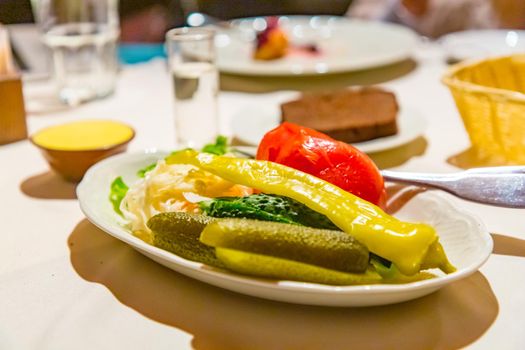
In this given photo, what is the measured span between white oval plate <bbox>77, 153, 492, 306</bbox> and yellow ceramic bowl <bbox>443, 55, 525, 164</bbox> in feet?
0.71

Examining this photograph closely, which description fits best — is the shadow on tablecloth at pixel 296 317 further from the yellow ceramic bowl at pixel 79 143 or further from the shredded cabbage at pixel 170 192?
the yellow ceramic bowl at pixel 79 143

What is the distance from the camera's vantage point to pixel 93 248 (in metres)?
0.79

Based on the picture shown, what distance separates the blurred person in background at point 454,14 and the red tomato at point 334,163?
1.61 m

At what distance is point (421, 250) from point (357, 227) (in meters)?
0.06

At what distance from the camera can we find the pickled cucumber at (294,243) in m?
0.60

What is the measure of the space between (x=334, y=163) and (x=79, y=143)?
46 cm

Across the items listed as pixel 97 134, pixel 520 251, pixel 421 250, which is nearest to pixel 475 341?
pixel 421 250

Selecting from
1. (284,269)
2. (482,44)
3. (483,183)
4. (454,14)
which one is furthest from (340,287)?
(454,14)

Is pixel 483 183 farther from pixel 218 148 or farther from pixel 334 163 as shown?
pixel 218 148

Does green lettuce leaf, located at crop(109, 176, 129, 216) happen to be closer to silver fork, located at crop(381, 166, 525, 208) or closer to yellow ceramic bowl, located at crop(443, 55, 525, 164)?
silver fork, located at crop(381, 166, 525, 208)

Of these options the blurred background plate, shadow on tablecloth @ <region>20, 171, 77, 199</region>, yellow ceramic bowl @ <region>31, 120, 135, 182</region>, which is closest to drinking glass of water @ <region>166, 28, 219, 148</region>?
yellow ceramic bowl @ <region>31, 120, 135, 182</region>

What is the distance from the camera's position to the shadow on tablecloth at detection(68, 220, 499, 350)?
1.98 ft

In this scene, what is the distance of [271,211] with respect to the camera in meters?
0.67

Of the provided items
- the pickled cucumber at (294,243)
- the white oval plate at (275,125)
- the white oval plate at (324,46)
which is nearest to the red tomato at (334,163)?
the pickled cucumber at (294,243)
